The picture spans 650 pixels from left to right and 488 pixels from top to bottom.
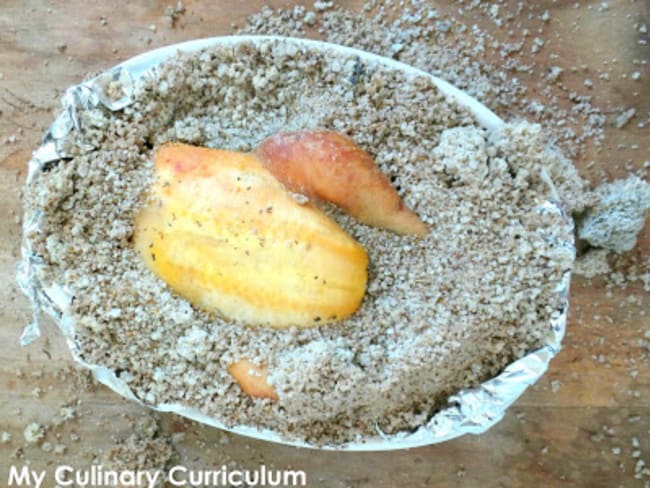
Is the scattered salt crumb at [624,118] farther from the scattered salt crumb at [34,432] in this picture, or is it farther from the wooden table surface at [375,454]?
the scattered salt crumb at [34,432]

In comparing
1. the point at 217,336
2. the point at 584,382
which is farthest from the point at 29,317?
the point at 584,382

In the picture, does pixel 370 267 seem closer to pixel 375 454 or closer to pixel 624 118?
pixel 375 454

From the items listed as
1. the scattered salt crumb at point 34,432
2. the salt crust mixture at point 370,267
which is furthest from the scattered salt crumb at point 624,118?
the scattered salt crumb at point 34,432

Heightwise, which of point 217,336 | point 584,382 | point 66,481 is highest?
point 217,336

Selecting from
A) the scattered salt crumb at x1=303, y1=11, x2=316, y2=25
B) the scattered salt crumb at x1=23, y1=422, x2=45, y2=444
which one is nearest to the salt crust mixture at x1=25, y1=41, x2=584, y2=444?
the scattered salt crumb at x1=303, y1=11, x2=316, y2=25

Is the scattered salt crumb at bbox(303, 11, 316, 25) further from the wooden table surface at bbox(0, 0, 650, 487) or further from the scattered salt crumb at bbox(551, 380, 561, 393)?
the scattered salt crumb at bbox(551, 380, 561, 393)

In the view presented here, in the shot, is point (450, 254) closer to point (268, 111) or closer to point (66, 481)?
point (268, 111)
